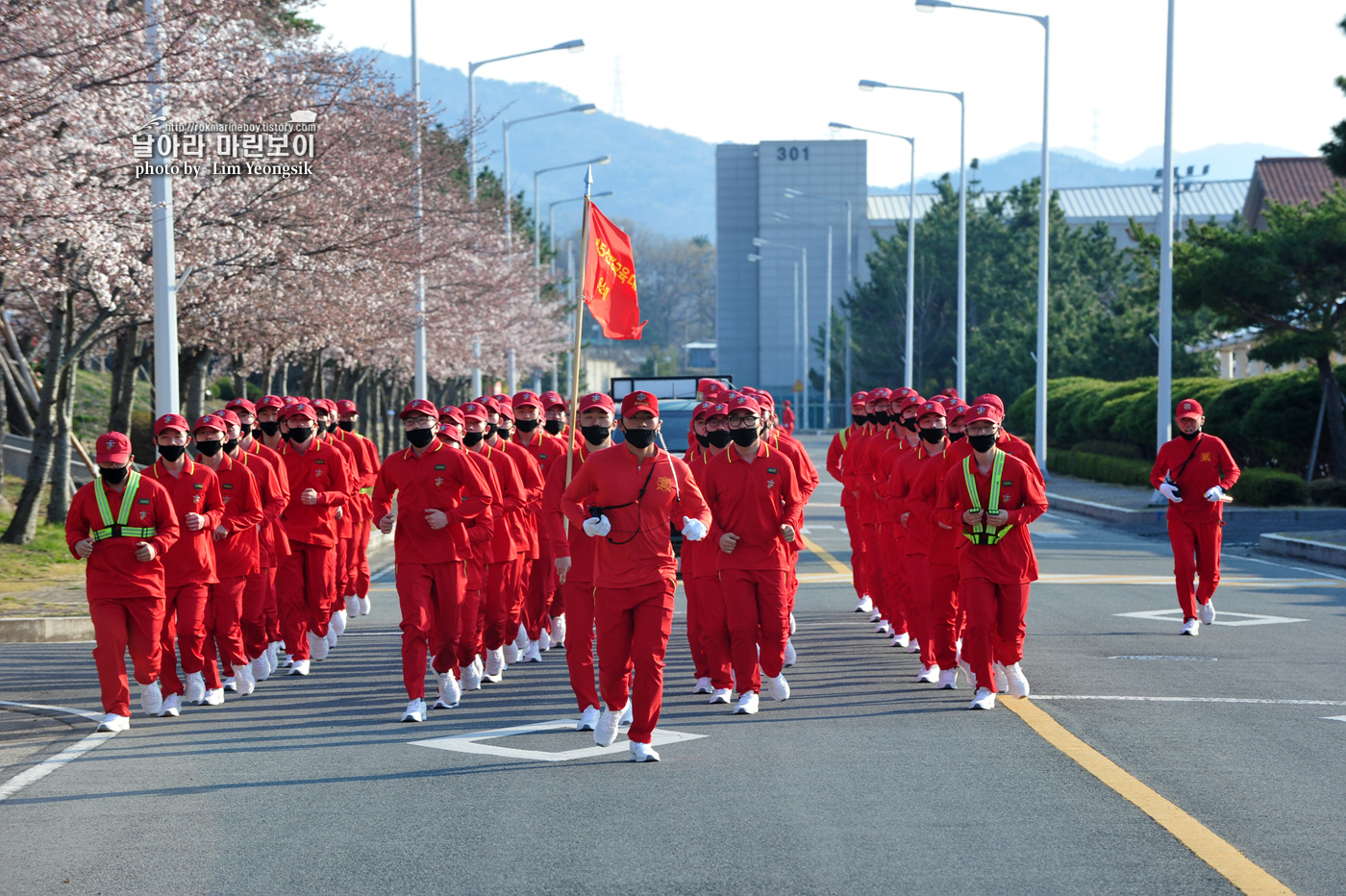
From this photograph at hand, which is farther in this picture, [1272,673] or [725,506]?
[1272,673]

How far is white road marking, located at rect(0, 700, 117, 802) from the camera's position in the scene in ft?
26.0

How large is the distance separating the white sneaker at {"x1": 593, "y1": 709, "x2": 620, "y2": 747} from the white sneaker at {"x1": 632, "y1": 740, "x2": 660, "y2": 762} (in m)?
0.24

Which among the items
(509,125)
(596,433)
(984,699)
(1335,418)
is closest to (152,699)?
(596,433)

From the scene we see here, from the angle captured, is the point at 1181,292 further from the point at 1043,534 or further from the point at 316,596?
the point at 316,596

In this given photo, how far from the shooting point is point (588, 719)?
9.19 metres

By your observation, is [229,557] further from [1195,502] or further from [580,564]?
[1195,502]

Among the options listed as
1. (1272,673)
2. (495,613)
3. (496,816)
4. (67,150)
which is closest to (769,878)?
(496,816)

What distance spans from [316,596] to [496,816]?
5326 millimetres

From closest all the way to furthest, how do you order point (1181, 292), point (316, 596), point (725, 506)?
point (725, 506) < point (316, 596) < point (1181, 292)

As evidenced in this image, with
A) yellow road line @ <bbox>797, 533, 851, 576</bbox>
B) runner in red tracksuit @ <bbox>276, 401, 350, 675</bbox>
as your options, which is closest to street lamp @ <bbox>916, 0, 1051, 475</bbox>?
yellow road line @ <bbox>797, 533, 851, 576</bbox>

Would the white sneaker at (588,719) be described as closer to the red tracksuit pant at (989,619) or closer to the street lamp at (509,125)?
the red tracksuit pant at (989,619)

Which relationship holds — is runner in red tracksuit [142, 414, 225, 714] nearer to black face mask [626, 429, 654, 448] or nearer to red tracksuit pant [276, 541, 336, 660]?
red tracksuit pant [276, 541, 336, 660]

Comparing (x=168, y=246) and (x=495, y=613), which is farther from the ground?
(x=168, y=246)

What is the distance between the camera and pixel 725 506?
9664 mm
